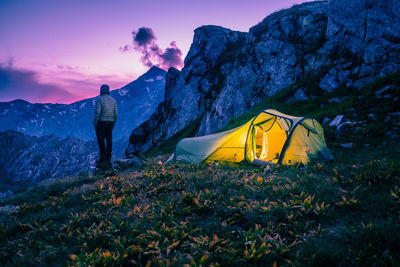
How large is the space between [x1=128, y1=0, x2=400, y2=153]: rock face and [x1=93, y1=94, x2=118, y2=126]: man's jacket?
1948 centimetres

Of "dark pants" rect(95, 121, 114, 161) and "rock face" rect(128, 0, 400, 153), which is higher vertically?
"rock face" rect(128, 0, 400, 153)

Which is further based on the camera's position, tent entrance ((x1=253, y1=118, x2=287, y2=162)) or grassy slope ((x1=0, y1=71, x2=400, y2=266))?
tent entrance ((x1=253, y1=118, x2=287, y2=162))

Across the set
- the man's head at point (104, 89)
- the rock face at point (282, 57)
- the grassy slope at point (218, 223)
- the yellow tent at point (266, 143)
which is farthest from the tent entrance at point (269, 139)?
the rock face at point (282, 57)

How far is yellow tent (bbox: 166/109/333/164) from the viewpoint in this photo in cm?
858

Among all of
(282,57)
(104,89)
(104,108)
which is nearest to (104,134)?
(104,108)

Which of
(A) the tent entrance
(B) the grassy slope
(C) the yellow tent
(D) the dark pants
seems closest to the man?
(D) the dark pants

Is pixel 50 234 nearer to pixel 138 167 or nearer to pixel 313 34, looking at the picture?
pixel 138 167

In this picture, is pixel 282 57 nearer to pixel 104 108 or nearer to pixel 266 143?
pixel 266 143

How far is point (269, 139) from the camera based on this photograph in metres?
10.9

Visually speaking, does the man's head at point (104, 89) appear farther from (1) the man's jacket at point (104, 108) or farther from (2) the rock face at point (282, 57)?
(2) the rock face at point (282, 57)

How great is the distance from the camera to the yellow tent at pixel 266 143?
28.1 feet

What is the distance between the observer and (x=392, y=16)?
19.9 m

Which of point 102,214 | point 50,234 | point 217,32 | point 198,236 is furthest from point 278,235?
point 217,32

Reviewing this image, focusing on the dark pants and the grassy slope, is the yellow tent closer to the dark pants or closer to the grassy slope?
the grassy slope
